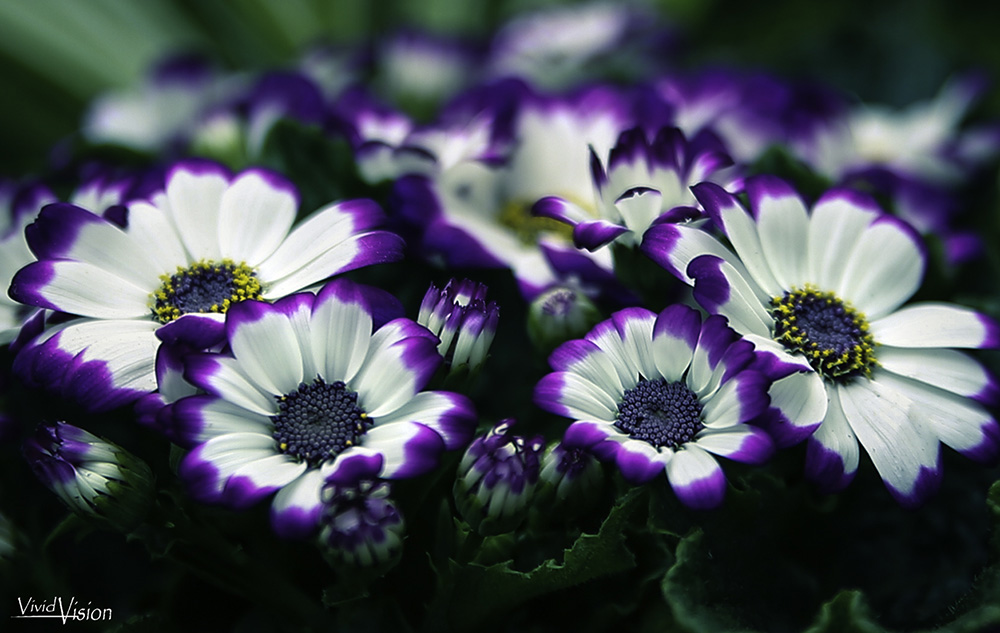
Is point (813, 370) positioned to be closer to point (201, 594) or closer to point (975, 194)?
point (201, 594)

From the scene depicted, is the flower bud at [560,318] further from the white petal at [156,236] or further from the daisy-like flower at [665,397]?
the white petal at [156,236]

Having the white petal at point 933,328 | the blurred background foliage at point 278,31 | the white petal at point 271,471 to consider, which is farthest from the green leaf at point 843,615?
the blurred background foliage at point 278,31

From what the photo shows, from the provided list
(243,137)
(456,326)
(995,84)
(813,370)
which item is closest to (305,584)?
(456,326)

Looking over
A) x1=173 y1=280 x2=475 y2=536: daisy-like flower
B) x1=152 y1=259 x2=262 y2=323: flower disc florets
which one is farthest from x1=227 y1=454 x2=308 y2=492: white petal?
x1=152 y1=259 x2=262 y2=323: flower disc florets

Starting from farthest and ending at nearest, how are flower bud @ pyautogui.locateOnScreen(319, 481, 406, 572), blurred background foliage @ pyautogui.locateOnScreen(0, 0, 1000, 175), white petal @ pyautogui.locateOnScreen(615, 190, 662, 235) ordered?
Result: blurred background foliage @ pyautogui.locateOnScreen(0, 0, 1000, 175) < white petal @ pyautogui.locateOnScreen(615, 190, 662, 235) < flower bud @ pyautogui.locateOnScreen(319, 481, 406, 572)

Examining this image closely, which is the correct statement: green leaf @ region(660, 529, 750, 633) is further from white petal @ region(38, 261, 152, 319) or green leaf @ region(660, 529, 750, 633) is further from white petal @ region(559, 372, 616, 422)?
white petal @ region(38, 261, 152, 319)

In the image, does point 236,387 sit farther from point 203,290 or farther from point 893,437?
point 893,437
